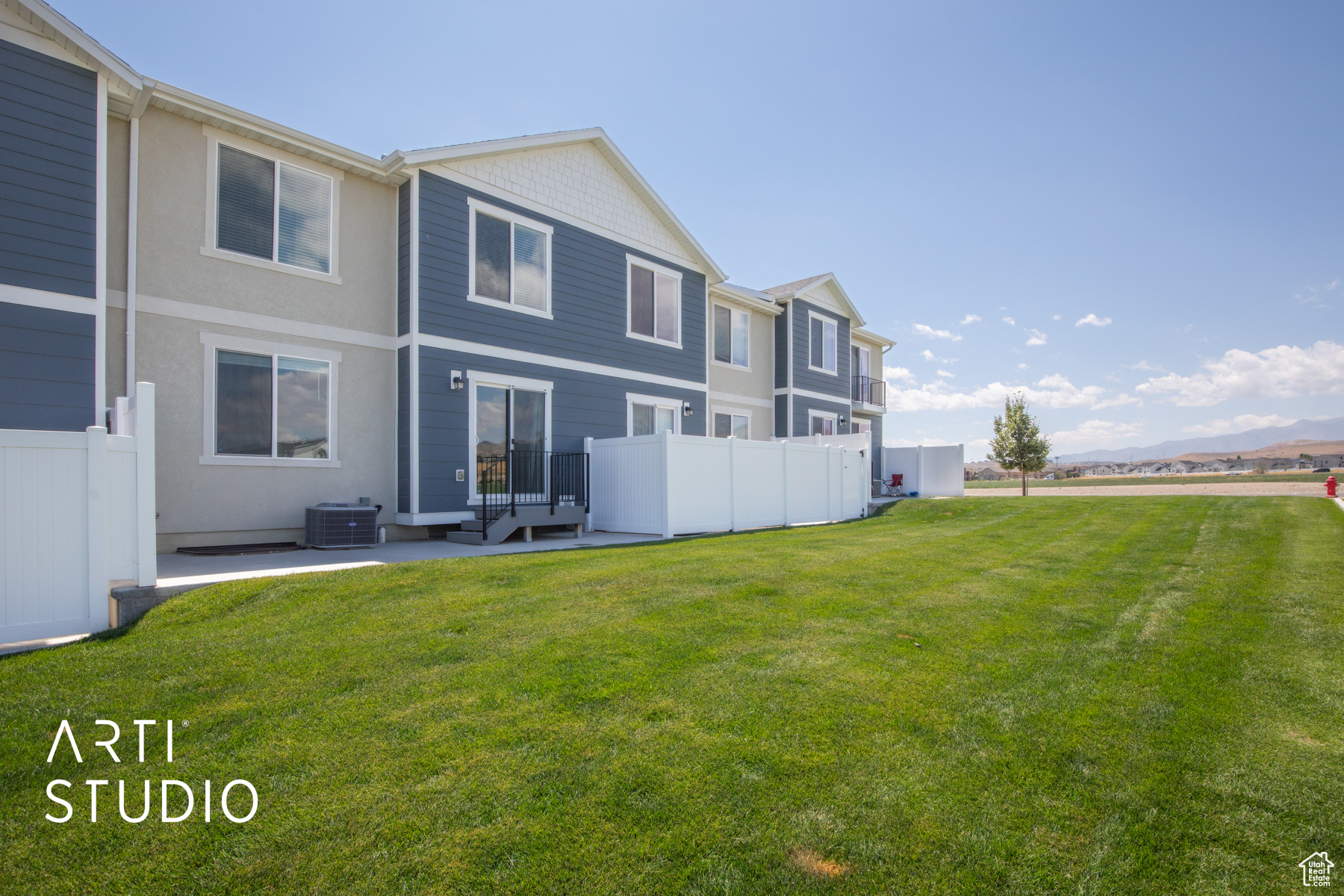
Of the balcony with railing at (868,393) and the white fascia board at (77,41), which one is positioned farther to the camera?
the balcony with railing at (868,393)

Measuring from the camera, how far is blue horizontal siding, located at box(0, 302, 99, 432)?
6.89 meters

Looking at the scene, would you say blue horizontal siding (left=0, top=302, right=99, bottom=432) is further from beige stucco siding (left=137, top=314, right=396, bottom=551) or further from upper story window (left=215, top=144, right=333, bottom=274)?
upper story window (left=215, top=144, right=333, bottom=274)

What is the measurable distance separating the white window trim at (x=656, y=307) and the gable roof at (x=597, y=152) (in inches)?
32.6

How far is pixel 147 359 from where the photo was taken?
27.1ft

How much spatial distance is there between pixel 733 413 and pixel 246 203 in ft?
39.4

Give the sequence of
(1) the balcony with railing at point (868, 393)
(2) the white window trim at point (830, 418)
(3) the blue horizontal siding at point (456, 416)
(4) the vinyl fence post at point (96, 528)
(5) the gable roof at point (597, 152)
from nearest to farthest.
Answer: (4) the vinyl fence post at point (96, 528), (5) the gable roof at point (597, 152), (3) the blue horizontal siding at point (456, 416), (2) the white window trim at point (830, 418), (1) the balcony with railing at point (868, 393)

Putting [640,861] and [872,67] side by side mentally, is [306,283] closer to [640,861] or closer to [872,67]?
[640,861]

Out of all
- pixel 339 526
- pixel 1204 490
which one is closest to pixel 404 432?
pixel 339 526

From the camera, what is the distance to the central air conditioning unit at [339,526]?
9.07 metres

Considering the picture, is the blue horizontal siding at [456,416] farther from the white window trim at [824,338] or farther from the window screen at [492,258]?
the white window trim at [824,338]

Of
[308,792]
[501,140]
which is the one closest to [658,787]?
[308,792]

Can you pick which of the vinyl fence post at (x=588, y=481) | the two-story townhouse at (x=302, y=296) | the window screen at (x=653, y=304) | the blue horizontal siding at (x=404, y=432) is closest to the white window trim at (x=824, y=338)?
the window screen at (x=653, y=304)

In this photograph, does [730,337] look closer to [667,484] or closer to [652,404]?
[652,404]

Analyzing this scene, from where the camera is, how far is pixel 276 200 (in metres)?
9.38
